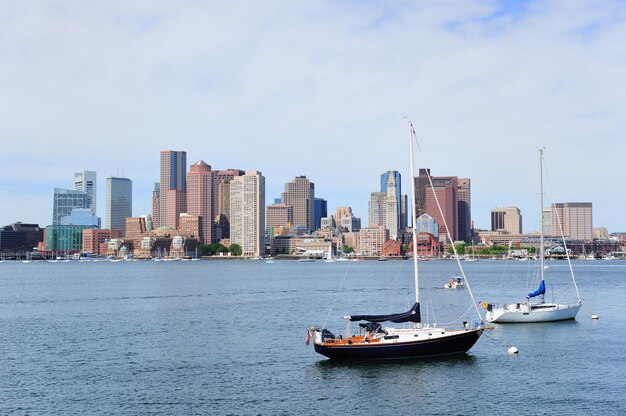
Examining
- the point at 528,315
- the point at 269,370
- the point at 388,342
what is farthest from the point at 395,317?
the point at 528,315

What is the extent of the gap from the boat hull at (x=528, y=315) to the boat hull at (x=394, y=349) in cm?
2048

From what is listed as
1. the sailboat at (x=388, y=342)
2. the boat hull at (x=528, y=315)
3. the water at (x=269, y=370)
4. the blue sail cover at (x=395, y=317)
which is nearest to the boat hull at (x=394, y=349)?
the sailboat at (x=388, y=342)

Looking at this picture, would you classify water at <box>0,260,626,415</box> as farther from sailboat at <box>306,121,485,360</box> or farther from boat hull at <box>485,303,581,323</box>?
boat hull at <box>485,303,581,323</box>

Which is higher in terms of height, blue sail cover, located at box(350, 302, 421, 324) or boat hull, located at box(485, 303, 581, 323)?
blue sail cover, located at box(350, 302, 421, 324)

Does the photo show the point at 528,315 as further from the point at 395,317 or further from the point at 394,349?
the point at 394,349

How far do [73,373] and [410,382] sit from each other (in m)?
21.0

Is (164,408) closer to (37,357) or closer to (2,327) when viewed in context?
(37,357)

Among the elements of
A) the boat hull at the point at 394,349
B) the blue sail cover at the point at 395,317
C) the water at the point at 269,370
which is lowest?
the water at the point at 269,370

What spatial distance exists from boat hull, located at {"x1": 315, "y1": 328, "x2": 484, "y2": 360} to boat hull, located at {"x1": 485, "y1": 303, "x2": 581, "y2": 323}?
67.2ft

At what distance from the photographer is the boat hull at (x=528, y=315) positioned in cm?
6981

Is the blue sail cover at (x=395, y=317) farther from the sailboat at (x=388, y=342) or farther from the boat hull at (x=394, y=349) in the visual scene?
the boat hull at (x=394, y=349)

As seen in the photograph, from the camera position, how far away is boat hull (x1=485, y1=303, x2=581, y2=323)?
6981cm

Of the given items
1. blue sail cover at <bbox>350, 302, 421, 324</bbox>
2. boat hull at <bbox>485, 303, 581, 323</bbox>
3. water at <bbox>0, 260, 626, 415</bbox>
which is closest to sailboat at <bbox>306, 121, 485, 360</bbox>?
blue sail cover at <bbox>350, 302, 421, 324</bbox>

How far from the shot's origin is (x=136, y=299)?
345 feet
